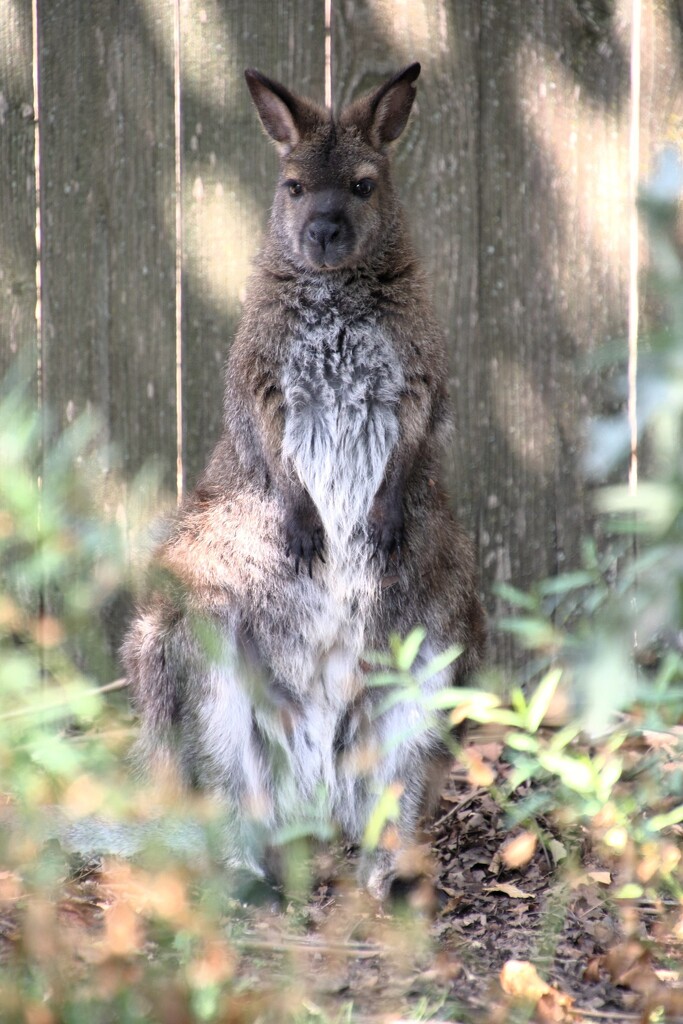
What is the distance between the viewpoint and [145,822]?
284cm

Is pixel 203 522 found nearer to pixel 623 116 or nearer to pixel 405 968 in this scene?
pixel 405 968

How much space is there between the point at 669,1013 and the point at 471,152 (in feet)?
8.83

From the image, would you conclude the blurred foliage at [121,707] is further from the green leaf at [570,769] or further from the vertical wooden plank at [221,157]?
the vertical wooden plank at [221,157]

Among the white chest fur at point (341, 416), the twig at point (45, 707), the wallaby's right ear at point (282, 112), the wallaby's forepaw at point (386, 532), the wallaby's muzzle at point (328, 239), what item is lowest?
the twig at point (45, 707)

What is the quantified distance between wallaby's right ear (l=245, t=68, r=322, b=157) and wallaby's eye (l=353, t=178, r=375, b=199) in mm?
217

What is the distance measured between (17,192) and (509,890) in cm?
266

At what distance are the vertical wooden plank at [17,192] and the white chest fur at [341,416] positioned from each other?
116cm

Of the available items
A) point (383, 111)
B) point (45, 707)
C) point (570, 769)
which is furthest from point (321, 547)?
point (45, 707)

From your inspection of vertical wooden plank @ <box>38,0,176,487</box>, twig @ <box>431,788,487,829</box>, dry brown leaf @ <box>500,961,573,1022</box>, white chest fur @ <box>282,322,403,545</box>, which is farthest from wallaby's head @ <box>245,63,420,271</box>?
dry brown leaf @ <box>500,961,573,1022</box>

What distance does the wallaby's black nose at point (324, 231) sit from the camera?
3.30 metres

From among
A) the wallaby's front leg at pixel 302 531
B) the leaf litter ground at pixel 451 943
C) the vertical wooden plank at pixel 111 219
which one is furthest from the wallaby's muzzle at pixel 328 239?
the leaf litter ground at pixel 451 943

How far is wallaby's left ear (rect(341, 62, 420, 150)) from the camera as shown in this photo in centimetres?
344

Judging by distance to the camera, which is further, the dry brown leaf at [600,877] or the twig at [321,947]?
the dry brown leaf at [600,877]

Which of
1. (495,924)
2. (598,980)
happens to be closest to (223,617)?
(495,924)
